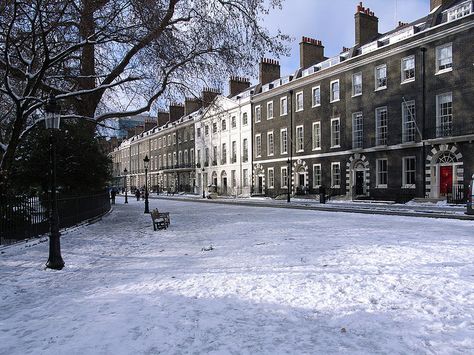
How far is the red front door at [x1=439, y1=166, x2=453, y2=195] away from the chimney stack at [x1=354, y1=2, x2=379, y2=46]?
14.2 m

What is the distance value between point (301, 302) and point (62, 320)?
338 centimetres

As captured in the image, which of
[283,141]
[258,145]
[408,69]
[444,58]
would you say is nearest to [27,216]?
[444,58]

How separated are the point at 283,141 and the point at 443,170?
61.8 ft

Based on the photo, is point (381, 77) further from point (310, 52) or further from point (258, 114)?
point (258, 114)

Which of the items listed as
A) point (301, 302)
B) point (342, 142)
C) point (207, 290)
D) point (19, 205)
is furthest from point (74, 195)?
point (342, 142)

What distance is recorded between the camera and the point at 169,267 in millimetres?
8719

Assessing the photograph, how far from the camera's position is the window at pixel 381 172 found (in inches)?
1266

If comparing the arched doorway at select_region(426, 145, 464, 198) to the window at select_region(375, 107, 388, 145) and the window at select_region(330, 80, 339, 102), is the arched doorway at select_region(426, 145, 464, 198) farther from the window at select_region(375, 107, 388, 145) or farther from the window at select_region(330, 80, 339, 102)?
the window at select_region(330, 80, 339, 102)

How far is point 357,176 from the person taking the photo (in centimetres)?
3478

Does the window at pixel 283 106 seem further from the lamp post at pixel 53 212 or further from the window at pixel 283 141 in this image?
the lamp post at pixel 53 212

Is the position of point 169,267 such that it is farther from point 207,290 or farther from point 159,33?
point 159,33

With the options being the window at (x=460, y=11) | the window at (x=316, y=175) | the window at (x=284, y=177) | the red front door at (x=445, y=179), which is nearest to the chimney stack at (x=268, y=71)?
the window at (x=284, y=177)

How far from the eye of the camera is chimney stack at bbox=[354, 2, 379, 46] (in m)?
35.6

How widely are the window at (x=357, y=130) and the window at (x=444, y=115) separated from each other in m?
6.92
